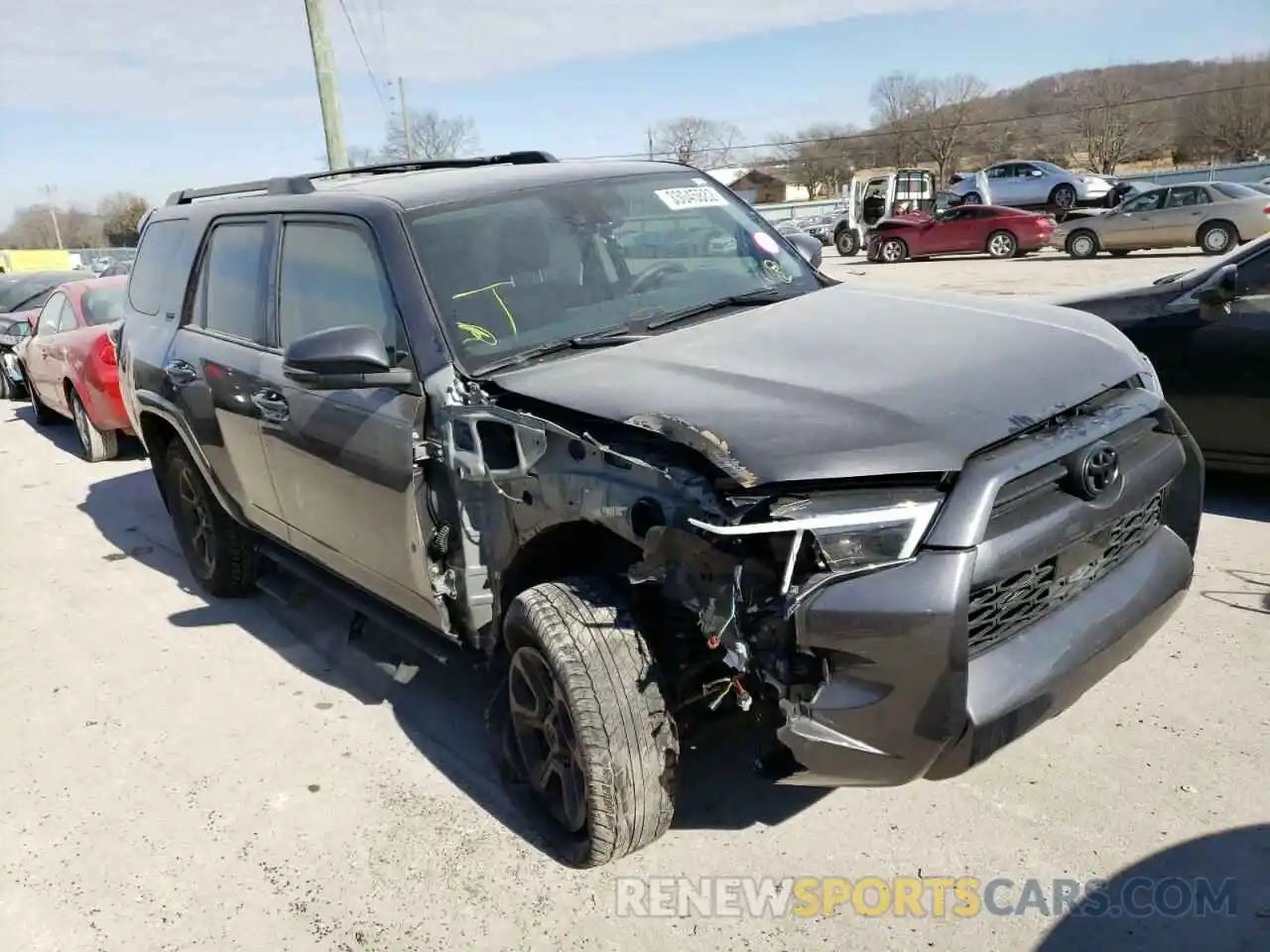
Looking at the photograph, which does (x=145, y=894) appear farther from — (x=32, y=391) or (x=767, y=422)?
(x=32, y=391)

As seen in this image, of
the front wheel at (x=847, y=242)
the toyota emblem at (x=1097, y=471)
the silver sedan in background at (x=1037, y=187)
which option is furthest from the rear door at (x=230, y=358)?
the silver sedan in background at (x=1037, y=187)

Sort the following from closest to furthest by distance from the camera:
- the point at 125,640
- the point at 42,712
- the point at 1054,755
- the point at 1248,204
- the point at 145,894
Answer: the point at 145,894 → the point at 1054,755 → the point at 42,712 → the point at 125,640 → the point at 1248,204

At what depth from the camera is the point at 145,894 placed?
9.65 feet

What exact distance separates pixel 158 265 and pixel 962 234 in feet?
75.9

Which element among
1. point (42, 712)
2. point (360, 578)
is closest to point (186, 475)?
point (42, 712)

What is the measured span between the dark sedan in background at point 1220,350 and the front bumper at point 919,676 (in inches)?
122

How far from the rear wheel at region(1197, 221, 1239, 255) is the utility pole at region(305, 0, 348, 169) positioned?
16.8 m

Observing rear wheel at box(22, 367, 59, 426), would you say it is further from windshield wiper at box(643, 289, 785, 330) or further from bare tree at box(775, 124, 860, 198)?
bare tree at box(775, 124, 860, 198)

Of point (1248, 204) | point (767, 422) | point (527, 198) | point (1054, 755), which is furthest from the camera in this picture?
point (1248, 204)

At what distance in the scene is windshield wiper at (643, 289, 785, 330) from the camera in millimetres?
3338

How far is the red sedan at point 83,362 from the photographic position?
8445mm

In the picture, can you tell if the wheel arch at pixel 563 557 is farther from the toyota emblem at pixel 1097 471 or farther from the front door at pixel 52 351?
the front door at pixel 52 351

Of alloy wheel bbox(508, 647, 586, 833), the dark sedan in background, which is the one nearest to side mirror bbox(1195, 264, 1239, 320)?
the dark sedan in background

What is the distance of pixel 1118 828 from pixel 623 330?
6.86 ft
